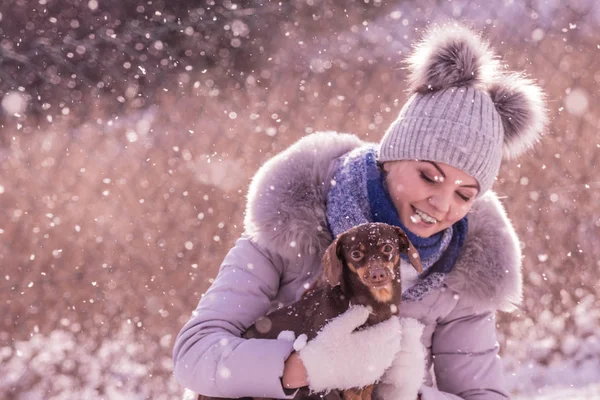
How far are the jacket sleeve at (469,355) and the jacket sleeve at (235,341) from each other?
2.44 feet

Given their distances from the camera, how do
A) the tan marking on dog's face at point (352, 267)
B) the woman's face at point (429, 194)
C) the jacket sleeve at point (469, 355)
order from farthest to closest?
the jacket sleeve at point (469, 355), the woman's face at point (429, 194), the tan marking on dog's face at point (352, 267)

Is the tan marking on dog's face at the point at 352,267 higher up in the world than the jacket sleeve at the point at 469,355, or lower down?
higher up

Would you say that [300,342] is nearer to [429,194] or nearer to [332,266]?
[332,266]

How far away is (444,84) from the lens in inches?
85.4

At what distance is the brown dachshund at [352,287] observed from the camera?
1687 millimetres

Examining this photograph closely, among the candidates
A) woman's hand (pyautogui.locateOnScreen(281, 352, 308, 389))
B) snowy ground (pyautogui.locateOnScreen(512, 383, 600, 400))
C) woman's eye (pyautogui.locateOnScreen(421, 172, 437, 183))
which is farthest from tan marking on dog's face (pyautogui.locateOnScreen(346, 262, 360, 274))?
snowy ground (pyautogui.locateOnScreen(512, 383, 600, 400))

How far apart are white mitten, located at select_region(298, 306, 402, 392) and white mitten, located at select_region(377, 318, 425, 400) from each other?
0.12 meters

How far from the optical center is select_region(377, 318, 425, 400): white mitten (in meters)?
1.89

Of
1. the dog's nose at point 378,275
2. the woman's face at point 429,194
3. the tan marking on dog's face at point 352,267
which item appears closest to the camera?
the dog's nose at point 378,275

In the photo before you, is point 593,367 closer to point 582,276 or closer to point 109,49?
point 582,276

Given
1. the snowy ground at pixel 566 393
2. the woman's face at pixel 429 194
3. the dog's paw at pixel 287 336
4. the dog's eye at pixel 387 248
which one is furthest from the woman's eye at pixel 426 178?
the snowy ground at pixel 566 393

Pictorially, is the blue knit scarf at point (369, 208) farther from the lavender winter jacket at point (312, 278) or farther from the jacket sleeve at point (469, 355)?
the jacket sleeve at point (469, 355)

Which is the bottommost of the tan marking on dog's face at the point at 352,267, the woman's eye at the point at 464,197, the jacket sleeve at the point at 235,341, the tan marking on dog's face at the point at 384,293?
the jacket sleeve at the point at 235,341

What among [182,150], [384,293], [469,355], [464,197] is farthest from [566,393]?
[182,150]
